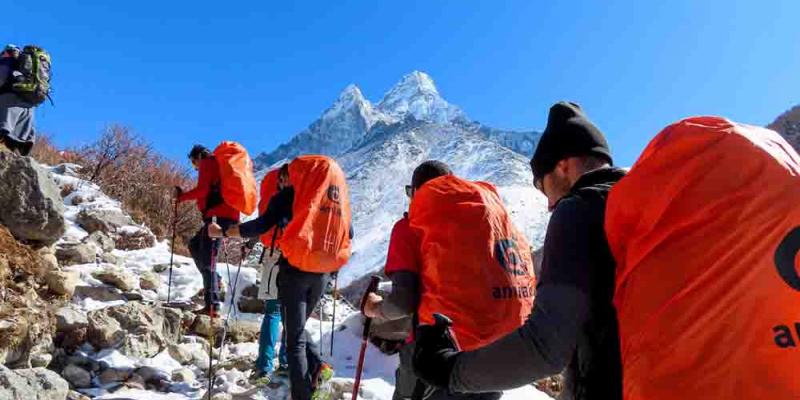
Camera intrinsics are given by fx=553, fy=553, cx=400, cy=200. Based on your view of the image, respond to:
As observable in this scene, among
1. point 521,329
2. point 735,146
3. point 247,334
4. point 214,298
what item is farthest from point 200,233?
point 735,146

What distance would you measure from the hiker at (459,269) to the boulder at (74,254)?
5.94 metres

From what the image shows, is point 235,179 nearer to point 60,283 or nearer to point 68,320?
point 60,283

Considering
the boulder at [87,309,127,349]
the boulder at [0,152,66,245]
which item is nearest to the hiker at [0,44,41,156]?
the boulder at [0,152,66,245]

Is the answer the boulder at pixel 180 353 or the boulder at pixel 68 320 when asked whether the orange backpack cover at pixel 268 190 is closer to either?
the boulder at pixel 180 353

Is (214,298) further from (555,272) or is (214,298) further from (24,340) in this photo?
(555,272)

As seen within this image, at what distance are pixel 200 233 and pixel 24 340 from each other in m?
2.47

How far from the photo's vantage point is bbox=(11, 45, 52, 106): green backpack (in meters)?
6.68

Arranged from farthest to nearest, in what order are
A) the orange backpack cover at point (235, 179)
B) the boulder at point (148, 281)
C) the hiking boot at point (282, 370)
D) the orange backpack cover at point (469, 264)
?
the boulder at point (148, 281) → the orange backpack cover at point (235, 179) → the hiking boot at point (282, 370) → the orange backpack cover at point (469, 264)

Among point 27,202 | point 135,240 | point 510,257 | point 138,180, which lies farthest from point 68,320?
point 138,180

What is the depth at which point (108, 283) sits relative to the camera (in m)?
7.06

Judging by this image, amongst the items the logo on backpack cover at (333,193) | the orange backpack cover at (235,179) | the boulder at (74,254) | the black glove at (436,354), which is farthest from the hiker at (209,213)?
the black glove at (436,354)

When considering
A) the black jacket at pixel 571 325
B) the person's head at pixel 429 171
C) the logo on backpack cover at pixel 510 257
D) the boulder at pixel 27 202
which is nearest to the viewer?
the black jacket at pixel 571 325

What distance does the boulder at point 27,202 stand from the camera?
18.2 feet

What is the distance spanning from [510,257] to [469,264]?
28 cm
